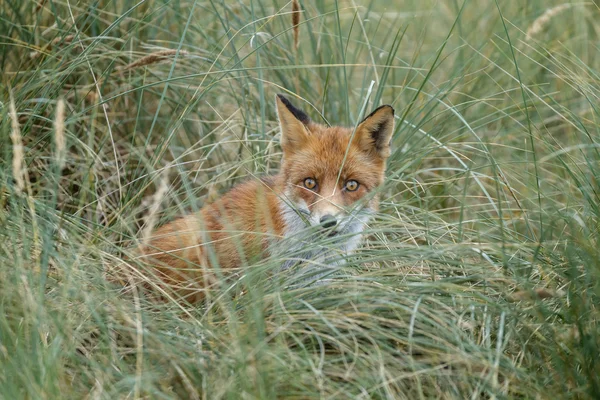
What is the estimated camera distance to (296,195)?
15.9 ft

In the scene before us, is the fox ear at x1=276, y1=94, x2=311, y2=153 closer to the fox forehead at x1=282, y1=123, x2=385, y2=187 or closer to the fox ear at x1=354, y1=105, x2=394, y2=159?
the fox forehead at x1=282, y1=123, x2=385, y2=187

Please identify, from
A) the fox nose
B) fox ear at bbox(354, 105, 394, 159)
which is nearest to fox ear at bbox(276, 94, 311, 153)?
fox ear at bbox(354, 105, 394, 159)

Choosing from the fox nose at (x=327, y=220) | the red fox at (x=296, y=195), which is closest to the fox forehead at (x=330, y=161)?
the red fox at (x=296, y=195)

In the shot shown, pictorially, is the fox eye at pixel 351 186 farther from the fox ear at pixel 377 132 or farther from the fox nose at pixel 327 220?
the fox nose at pixel 327 220

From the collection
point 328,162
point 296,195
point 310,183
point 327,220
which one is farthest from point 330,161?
point 327,220

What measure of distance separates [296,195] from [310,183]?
12 cm

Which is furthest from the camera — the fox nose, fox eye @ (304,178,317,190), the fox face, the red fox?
fox eye @ (304,178,317,190)

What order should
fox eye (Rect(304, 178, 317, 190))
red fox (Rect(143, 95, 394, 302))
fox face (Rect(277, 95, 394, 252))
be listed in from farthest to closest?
fox eye (Rect(304, 178, 317, 190)) → fox face (Rect(277, 95, 394, 252)) → red fox (Rect(143, 95, 394, 302))

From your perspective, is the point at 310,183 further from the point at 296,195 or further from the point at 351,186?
the point at 351,186

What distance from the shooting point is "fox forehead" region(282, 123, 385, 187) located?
489cm

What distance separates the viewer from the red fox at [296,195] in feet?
15.0

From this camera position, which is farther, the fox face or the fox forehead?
the fox forehead

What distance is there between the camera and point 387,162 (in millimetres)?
5371

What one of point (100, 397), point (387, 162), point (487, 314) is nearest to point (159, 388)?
point (100, 397)
